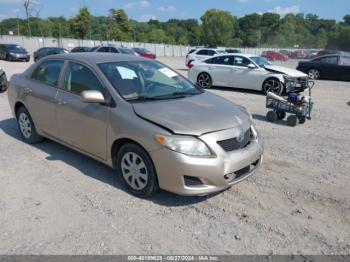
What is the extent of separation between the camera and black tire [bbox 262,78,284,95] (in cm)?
1159

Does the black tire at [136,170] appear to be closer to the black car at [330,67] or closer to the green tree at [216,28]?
the black car at [330,67]

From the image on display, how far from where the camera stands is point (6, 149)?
5.52 metres

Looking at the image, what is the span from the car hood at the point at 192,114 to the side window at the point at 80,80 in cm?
75

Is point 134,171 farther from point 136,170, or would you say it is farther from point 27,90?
point 27,90

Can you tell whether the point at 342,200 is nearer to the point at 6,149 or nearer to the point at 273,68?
the point at 6,149

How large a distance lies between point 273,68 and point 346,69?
7.14m

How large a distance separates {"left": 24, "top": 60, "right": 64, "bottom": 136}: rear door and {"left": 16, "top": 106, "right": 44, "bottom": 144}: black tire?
7.6 inches

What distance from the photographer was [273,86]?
11.7m

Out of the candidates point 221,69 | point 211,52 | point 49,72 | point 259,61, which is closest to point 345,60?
point 259,61

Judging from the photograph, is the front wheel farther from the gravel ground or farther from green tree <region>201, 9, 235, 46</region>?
green tree <region>201, 9, 235, 46</region>

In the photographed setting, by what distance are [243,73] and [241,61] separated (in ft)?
1.90

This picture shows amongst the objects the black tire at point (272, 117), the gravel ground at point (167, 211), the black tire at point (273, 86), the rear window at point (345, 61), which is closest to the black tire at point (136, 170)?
the gravel ground at point (167, 211)

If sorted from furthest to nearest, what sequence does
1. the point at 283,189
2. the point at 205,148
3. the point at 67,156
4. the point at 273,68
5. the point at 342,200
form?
the point at 273,68
the point at 67,156
the point at 283,189
the point at 342,200
the point at 205,148

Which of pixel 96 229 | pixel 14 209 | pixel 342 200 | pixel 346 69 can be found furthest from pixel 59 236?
pixel 346 69
